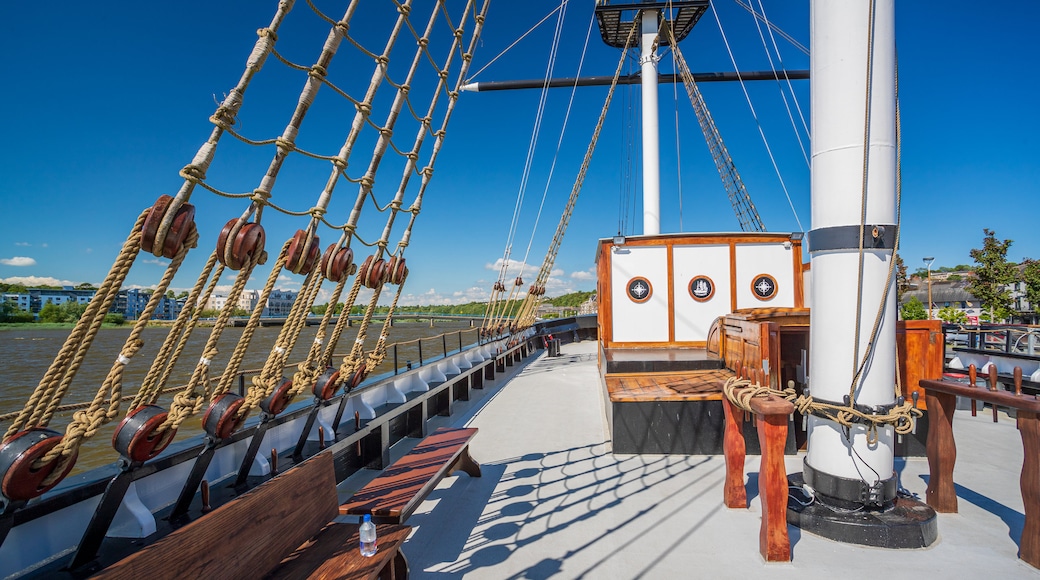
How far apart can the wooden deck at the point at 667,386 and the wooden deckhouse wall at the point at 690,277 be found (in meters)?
2.16

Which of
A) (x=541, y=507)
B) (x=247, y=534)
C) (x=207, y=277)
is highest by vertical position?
(x=207, y=277)

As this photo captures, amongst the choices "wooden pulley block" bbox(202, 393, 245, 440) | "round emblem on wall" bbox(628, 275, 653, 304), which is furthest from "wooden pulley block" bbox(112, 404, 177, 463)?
"round emblem on wall" bbox(628, 275, 653, 304)

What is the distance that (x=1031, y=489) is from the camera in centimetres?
294

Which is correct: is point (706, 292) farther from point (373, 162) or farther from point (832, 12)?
point (373, 162)

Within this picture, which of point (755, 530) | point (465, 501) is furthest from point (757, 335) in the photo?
point (465, 501)

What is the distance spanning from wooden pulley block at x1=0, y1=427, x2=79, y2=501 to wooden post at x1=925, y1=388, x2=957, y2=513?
4.87 meters

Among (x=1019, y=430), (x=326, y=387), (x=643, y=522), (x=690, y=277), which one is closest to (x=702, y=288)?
(x=690, y=277)

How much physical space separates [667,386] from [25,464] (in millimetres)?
4930

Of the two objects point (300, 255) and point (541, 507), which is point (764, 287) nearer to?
point (541, 507)

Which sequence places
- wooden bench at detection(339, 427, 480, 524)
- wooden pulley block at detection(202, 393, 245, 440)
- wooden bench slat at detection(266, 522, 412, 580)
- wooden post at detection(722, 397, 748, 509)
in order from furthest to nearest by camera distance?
wooden post at detection(722, 397, 748, 509), wooden bench at detection(339, 427, 480, 524), wooden pulley block at detection(202, 393, 245, 440), wooden bench slat at detection(266, 522, 412, 580)

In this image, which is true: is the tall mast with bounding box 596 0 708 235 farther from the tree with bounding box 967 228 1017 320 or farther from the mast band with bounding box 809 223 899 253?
the tree with bounding box 967 228 1017 320

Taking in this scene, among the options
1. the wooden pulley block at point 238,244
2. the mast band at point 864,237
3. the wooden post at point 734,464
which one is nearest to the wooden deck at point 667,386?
the wooden post at point 734,464

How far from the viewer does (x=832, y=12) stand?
3.25 m

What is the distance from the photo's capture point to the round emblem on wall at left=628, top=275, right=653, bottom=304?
8.26 metres
